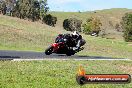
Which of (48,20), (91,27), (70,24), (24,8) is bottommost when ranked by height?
(70,24)

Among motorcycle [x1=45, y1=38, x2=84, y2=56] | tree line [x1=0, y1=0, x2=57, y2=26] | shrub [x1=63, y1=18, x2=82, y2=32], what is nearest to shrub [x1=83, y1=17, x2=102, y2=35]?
shrub [x1=63, y1=18, x2=82, y2=32]

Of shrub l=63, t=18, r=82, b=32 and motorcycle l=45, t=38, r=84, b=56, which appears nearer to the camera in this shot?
motorcycle l=45, t=38, r=84, b=56

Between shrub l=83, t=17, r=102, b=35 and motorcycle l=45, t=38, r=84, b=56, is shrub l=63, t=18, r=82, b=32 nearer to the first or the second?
shrub l=83, t=17, r=102, b=35

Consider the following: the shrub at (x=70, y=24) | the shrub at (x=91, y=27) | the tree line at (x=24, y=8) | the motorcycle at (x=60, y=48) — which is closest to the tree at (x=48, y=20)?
the tree line at (x=24, y=8)

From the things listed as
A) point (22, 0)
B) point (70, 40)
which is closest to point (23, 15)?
point (22, 0)

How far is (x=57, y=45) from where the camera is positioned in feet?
98.0

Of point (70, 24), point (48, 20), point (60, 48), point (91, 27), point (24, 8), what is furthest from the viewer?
point (70, 24)

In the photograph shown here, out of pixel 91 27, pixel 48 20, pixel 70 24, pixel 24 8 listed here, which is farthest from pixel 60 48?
pixel 70 24

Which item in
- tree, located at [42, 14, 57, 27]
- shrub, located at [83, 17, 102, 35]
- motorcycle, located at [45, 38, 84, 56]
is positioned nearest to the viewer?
motorcycle, located at [45, 38, 84, 56]

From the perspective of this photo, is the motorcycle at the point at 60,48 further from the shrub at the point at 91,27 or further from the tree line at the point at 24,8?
the shrub at the point at 91,27

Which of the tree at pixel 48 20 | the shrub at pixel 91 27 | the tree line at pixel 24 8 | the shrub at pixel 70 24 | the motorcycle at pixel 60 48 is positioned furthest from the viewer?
the shrub at pixel 70 24

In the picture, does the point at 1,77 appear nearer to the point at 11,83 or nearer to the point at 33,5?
the point at 11,83

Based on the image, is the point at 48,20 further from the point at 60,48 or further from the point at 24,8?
the point at 60,48

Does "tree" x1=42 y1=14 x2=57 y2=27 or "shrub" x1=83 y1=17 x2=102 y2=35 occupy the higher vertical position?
"tree" x1=42 y1=14 x2=57 y2=27
